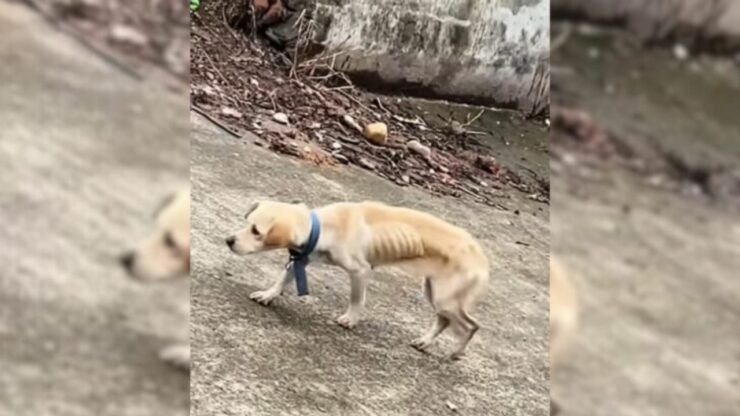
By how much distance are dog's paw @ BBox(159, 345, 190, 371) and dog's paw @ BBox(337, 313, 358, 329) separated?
A: 193 millimetres

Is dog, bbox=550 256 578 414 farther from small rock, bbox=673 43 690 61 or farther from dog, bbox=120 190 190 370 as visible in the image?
dog, bbox=120 190 190 370

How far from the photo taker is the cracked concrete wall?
116 centimetres

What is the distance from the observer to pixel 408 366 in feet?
3.79

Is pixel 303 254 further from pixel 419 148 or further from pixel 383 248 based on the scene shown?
pixel 419 148

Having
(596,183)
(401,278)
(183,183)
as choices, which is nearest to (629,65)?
(596,183)

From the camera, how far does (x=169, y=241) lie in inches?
39.7

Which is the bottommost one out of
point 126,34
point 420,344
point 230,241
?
point 420,344

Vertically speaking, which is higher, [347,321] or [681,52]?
[681,52]

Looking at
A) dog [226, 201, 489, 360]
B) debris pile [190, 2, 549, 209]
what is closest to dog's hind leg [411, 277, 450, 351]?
dog [226, 201, 489, 360]

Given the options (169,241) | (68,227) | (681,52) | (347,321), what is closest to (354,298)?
(347,321)

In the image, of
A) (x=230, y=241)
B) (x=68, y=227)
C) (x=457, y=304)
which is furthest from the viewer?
(x=457, y=304)

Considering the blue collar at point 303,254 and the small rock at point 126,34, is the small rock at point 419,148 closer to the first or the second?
the blue collar at point 303,254

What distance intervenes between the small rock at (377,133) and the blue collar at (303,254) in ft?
0.43

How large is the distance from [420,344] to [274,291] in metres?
0.20
